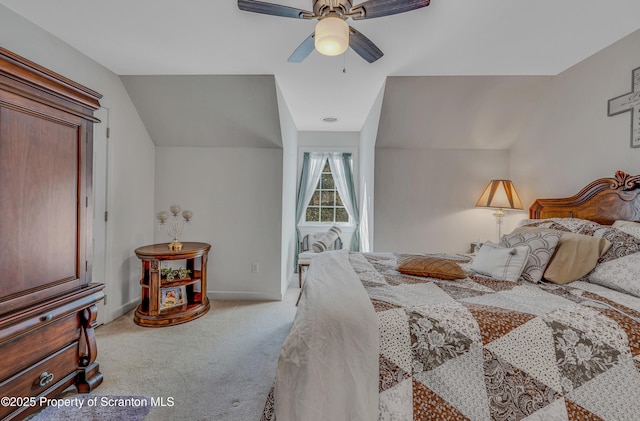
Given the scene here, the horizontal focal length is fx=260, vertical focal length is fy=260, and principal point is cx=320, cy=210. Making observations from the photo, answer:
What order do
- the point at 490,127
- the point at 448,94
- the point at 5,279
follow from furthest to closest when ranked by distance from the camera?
the point at 490,127 < the point at 448,94 < the point at 5,279

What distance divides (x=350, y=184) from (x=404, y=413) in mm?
3912

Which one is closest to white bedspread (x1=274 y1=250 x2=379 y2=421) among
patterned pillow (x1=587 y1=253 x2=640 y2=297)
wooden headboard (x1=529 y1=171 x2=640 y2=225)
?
patterned pillow (x1=587 y1=253 x2=640 y2=297)

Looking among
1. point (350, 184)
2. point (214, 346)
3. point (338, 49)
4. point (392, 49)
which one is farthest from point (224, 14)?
point (350, 184)

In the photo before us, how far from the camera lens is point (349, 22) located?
1.84m

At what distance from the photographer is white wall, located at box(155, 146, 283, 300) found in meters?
3.21

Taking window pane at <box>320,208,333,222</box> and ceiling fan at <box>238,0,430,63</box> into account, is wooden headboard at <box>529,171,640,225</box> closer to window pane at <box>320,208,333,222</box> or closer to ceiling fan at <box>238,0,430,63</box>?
ceiling fan at <box>238,0,430,63</box>

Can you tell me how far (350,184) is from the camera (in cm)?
467

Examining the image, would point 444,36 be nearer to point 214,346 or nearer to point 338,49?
point 338,49

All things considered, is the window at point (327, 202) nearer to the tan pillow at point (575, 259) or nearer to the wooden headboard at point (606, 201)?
the wooden headboard at point (606, 201)

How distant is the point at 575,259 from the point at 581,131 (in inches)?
55.1

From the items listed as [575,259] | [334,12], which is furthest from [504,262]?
[334,12]

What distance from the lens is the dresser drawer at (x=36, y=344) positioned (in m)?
1.24

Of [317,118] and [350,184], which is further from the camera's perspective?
[350,184]

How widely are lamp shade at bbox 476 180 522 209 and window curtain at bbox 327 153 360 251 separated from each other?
2.09 meters
